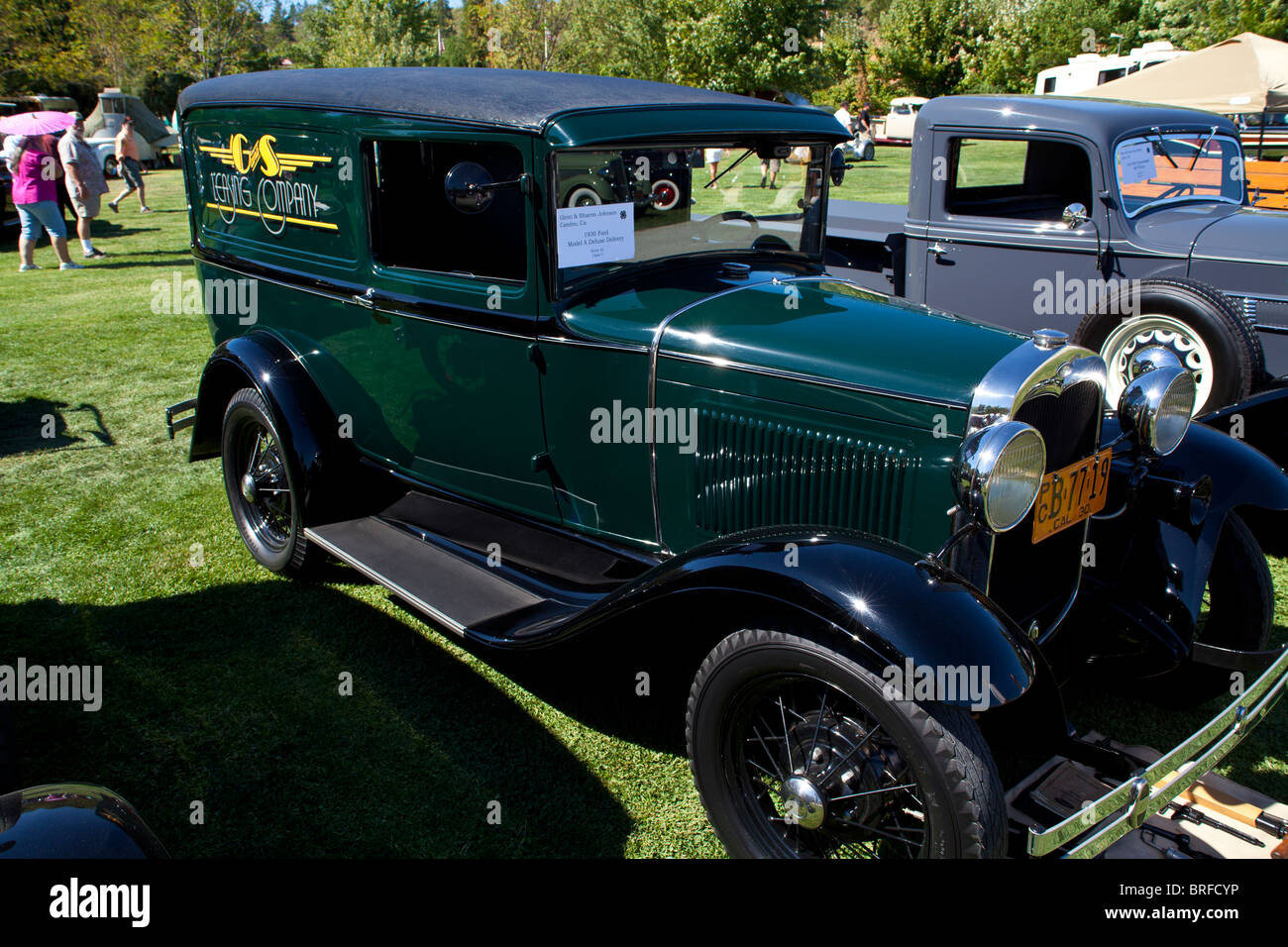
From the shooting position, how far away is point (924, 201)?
609 cm

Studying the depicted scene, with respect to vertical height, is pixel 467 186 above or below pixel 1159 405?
above

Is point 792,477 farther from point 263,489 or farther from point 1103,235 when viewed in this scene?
point 1103,235

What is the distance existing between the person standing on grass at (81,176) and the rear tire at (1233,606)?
12400mm

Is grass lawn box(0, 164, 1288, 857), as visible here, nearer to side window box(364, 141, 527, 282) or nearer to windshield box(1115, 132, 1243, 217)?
side window box(364, 141, 527, 282)

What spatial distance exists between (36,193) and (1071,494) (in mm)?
11839

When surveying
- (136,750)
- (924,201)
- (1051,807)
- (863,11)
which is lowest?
(136,750)

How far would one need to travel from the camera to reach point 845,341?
2689 mm

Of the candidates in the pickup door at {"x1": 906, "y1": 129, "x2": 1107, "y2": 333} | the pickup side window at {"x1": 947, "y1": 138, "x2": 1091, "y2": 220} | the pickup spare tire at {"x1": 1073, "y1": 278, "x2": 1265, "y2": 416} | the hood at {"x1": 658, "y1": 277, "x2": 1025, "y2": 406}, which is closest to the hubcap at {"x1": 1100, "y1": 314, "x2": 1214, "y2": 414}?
the pickup spare tire at {"x1": 1073, "y1": 278, "x2": 1265, "y2": 416}

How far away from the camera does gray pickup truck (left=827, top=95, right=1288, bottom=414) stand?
5188 mm

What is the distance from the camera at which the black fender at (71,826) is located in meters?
1.69

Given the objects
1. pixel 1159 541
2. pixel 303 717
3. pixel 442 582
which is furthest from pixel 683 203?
pixel 303 717
